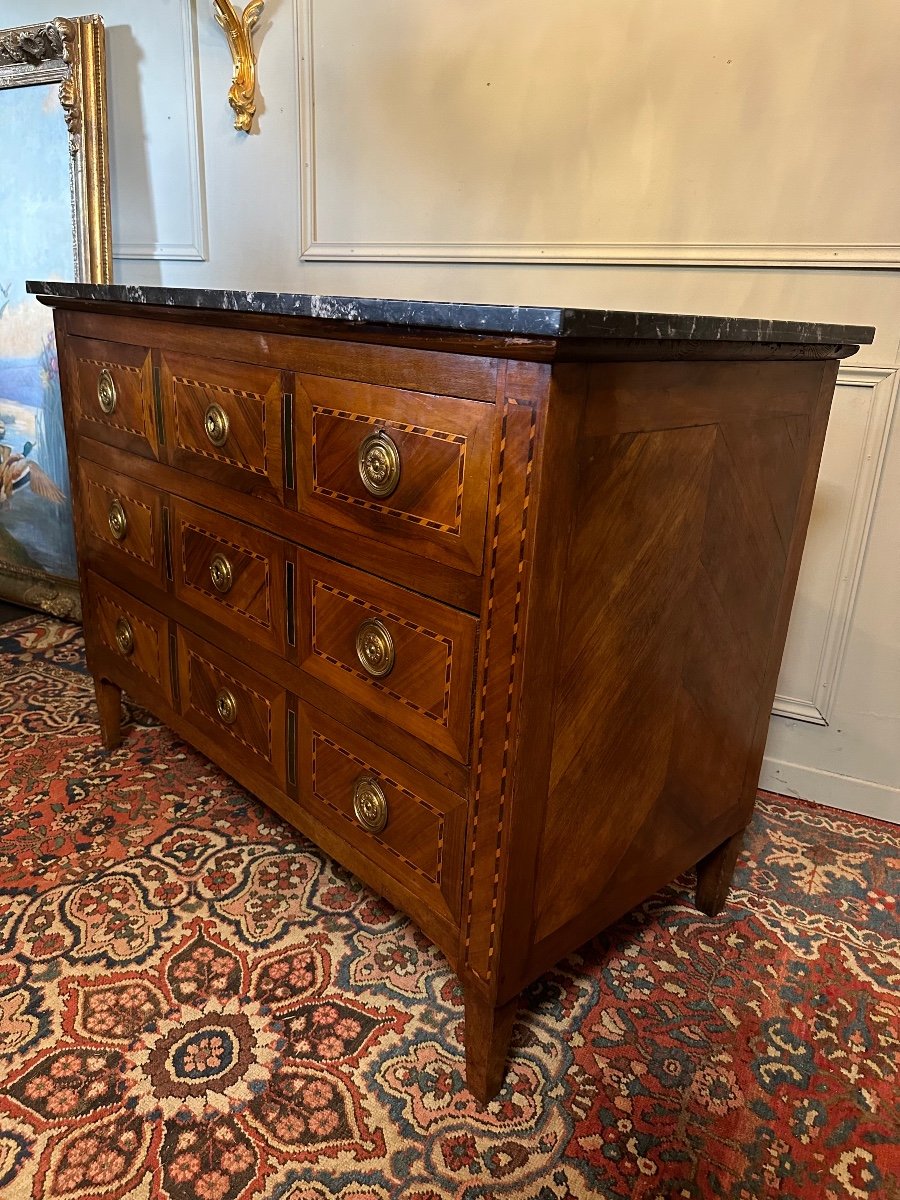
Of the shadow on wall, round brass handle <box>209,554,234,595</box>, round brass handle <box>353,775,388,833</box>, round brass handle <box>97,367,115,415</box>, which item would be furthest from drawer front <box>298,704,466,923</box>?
the shadow on wall

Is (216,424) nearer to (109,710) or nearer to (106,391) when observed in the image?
(106,391)

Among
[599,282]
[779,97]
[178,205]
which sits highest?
[779,97]

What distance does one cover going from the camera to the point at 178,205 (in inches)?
101

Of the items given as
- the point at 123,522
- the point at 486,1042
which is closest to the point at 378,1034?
the point at 486,1042

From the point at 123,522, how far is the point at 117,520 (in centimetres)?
2

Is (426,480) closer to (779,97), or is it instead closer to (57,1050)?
(57,1050)

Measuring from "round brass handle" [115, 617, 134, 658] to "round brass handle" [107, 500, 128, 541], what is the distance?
0.59 feet

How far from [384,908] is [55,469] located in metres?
1.98

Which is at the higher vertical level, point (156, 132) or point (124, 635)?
point (156, 132)

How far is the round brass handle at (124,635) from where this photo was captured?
68.3 inches

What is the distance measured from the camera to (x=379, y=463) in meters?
1.02

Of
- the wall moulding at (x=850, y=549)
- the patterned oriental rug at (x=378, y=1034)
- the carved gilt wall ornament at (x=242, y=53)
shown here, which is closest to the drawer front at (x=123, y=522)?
the patterned oriental rug at (x=378, y=1034)

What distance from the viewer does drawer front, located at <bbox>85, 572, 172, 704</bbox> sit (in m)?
1.65

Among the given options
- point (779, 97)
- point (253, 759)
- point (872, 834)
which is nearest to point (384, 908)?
point (253, 759)
